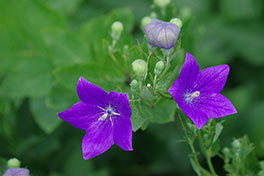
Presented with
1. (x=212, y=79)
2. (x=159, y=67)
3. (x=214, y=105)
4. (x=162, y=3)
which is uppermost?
(x=162, y=3)

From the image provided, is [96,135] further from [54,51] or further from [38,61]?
[38,61]

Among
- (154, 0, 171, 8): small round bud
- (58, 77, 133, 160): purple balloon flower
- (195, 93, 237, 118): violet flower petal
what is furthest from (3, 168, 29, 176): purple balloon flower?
(154, 0, 171, 8): small round bud

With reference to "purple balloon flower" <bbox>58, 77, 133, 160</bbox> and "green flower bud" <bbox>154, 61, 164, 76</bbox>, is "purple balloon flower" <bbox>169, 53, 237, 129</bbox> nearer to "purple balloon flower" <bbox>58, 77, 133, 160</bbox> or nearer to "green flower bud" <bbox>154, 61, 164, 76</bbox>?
"green flower bud" <bbox>154, 61, 164, 76</bbox>

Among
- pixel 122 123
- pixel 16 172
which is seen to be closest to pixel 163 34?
pixel 122 123

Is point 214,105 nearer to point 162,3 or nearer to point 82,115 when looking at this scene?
point 82,115

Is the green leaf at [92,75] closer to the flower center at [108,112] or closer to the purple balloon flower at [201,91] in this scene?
the flower center at [108,112]

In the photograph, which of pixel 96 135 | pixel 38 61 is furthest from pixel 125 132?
pixel 38 61
